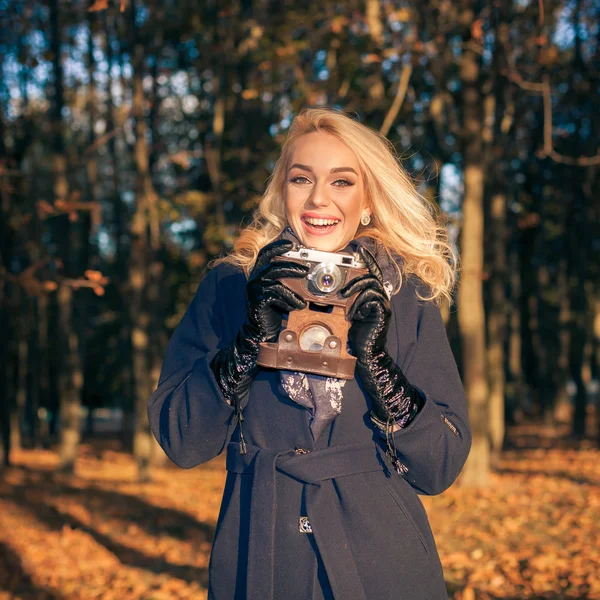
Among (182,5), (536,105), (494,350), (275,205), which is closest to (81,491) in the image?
(494,350)

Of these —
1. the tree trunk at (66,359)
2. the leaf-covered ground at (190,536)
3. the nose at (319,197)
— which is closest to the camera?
the nose at (319,197)

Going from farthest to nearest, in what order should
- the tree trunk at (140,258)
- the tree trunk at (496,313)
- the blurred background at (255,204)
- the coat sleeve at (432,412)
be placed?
the tree trunk at (496,313)
the tree trunk at (140,258)
the blurred background at (255,204)
the coat sleeve at (432,412)

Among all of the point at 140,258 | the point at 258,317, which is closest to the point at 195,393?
→ the point at 258,317

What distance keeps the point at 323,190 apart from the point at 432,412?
2.92ft

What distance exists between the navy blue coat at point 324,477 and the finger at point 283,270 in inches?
12.4

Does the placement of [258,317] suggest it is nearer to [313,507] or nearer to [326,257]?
[326,257]

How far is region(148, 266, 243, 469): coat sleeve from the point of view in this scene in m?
2.64

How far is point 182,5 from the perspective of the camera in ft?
→ 56.5

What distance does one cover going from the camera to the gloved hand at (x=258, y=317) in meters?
2.52

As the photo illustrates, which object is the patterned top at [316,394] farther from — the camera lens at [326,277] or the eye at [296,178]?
the eye at [296,178]

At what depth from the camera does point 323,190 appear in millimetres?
2896

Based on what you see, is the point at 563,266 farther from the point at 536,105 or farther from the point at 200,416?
the point at 200,416

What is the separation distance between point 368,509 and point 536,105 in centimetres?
1996

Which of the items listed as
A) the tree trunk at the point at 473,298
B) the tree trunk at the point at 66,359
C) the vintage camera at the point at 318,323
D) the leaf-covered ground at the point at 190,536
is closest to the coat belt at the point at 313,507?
the vintage camera at the point at 318,323
